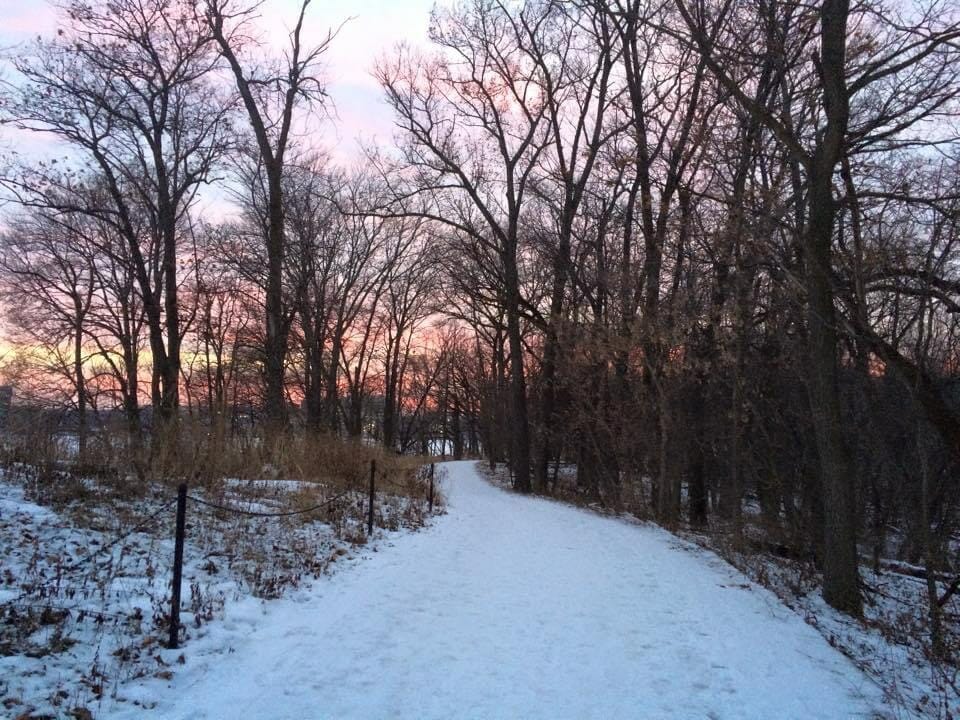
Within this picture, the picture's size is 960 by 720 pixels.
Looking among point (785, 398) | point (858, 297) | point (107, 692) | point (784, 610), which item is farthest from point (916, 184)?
point (107, 692)

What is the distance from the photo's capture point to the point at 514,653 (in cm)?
521

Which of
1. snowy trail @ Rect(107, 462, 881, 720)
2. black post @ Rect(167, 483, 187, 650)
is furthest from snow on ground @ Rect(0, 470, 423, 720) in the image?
snowy trail @ Rect(107, 462, 881, 720)

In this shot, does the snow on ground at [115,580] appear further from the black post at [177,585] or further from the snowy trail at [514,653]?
the snowy trail at [514,653]

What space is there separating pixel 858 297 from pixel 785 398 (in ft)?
14.2

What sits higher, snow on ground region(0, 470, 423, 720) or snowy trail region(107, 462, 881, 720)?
snow on ground region(0, 470, 423, 720)

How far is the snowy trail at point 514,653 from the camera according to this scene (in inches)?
166

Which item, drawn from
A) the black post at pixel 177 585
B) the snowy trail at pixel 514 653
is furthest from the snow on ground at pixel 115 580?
the snowy trail at pixel 514 653

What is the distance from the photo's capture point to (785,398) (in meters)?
11.8

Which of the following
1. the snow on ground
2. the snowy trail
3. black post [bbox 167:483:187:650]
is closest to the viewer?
the snow on ground

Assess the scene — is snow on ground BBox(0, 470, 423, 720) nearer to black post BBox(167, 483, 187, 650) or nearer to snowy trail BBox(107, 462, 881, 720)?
black post BBox(167, 483, 187, 650)

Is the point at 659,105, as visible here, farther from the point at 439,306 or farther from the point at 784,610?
the point at 439,306

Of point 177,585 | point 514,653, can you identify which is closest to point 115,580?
point 177,585

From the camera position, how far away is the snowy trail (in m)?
4.21

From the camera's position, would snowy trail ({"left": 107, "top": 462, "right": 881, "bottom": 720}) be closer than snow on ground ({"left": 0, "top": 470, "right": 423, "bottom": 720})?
No
